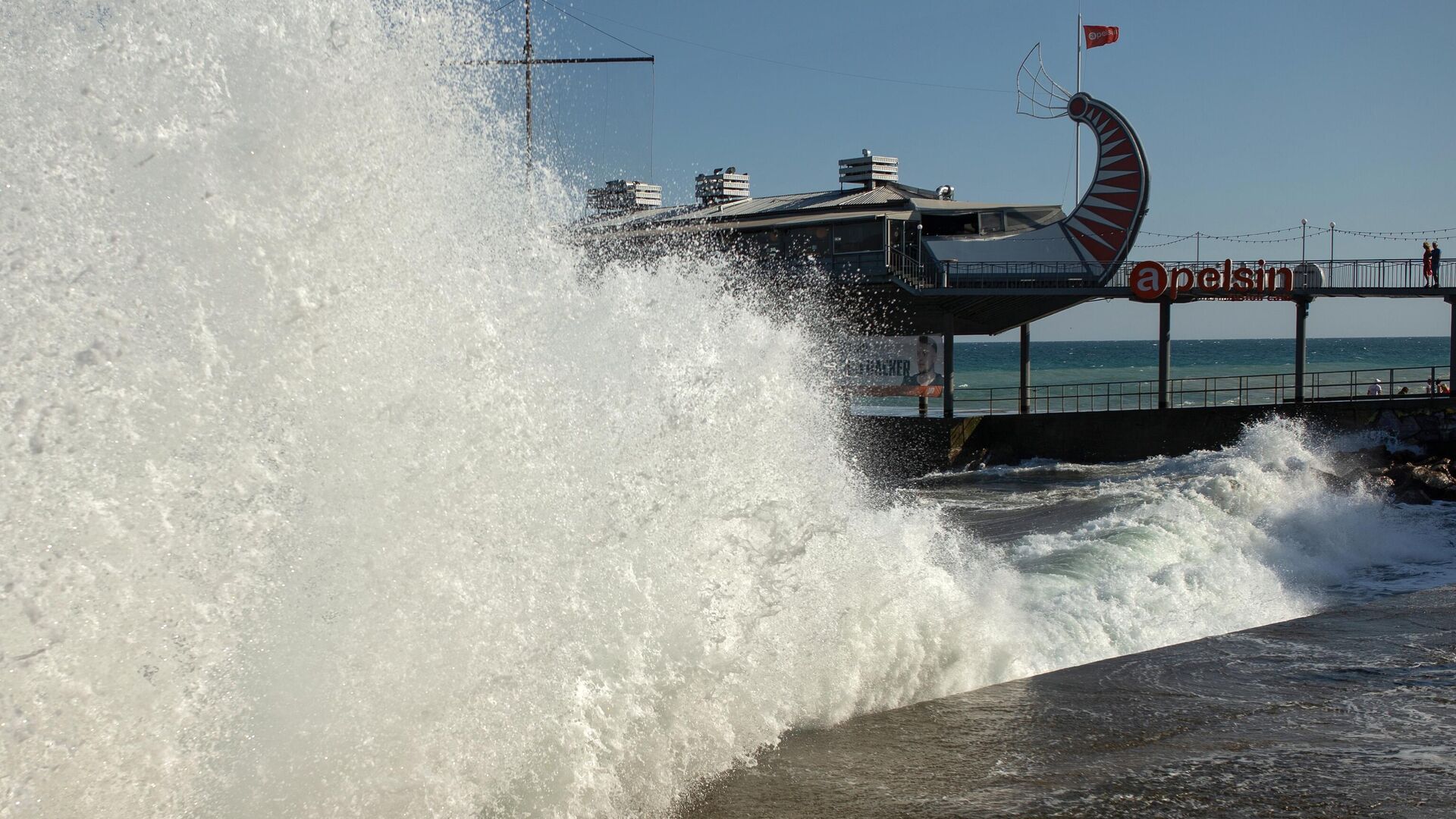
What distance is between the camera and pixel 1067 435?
2809cm

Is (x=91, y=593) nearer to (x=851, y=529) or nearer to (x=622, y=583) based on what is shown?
(x=622, y=583)

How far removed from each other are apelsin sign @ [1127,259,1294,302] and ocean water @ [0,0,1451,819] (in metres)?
24.9

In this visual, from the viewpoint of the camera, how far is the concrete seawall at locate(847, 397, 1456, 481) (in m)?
27.2

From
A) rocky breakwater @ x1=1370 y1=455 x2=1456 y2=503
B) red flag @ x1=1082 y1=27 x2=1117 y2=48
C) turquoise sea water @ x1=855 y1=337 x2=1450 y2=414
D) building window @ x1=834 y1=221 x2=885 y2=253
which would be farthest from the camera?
turquoise sea water @ x1=855 y1=337 x2=1450 y2=414

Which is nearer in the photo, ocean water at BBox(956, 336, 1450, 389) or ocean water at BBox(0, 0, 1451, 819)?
ocean water at BBox(0, 0, 1451, 819)

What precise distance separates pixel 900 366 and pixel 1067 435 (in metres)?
4.84

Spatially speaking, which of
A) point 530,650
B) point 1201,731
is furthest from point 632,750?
point 1201,731

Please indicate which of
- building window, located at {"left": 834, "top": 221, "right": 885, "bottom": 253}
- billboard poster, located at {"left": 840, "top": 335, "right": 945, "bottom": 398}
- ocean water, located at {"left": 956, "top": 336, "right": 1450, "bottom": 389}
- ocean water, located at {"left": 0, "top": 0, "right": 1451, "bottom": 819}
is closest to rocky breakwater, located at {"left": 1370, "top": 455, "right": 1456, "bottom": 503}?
billboard poster, located at {"left": 840, "top": 335, "right": 945, "bottom": 398}

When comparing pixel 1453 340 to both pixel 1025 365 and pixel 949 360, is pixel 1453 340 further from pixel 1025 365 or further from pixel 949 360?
pixel 949 360

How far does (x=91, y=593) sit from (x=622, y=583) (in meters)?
2.37

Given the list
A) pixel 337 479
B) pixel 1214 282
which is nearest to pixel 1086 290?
pixel 1214 282

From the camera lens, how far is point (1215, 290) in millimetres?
29766

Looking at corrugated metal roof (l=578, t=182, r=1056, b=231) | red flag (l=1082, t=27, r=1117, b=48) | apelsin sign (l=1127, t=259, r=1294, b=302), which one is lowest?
apelsin sign (l=1127, t=259, r=1294, b=302)

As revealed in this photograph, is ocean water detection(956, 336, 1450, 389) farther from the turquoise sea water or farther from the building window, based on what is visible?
the building window
